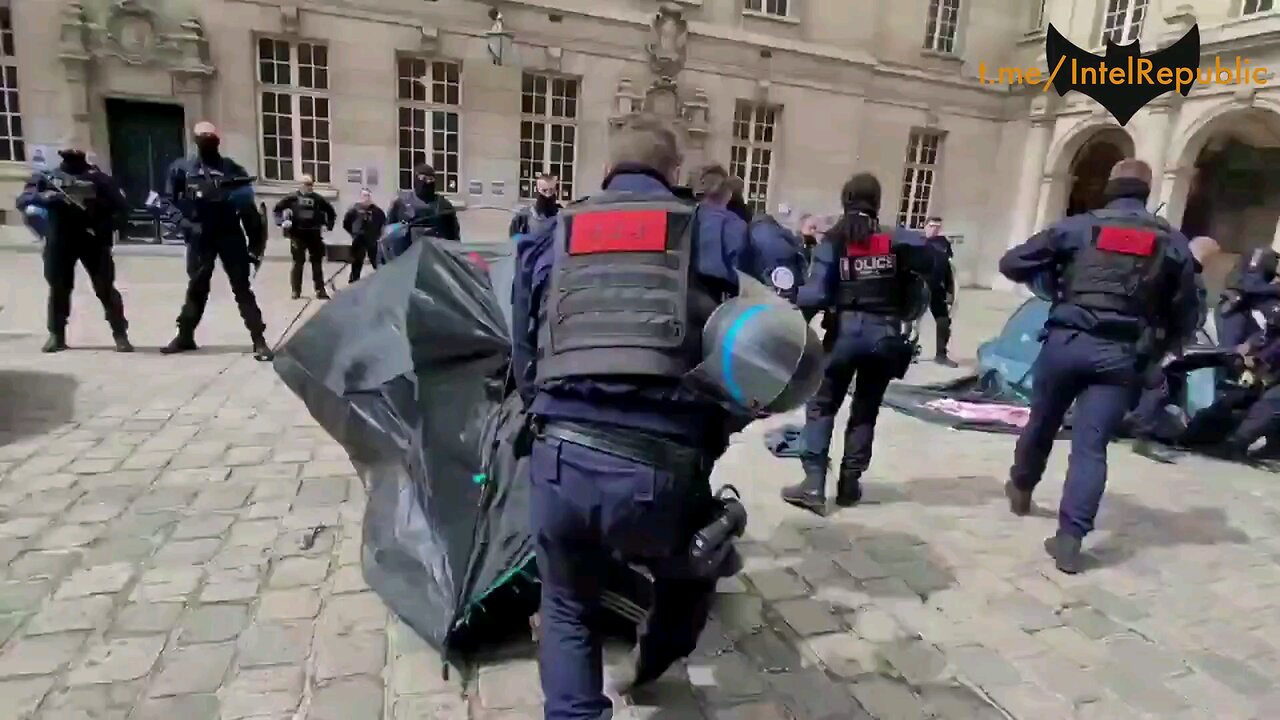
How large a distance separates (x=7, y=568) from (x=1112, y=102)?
1922cm

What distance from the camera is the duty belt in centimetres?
201

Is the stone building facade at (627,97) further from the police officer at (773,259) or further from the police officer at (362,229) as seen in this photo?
the police officer at (773,259)

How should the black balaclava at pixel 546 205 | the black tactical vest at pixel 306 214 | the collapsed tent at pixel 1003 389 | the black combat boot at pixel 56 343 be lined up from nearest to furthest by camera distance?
the collapsed tent at pixel 1003 389
the black combat boot at pixel 56 343
the black balaclava at pixel 546 205
the black tactical vest at pixel 306 214

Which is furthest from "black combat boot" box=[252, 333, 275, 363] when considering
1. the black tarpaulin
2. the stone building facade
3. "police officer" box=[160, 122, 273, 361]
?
the stone building facade

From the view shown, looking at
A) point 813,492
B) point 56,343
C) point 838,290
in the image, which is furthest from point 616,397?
point 56,343

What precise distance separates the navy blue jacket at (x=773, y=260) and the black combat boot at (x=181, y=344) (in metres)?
5.58

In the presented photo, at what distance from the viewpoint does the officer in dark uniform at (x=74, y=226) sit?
21.6ft

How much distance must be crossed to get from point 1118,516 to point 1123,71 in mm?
15940

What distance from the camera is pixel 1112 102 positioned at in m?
16.3

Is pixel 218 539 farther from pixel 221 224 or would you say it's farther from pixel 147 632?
pixel 221 224

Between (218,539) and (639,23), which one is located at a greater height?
(639,23)

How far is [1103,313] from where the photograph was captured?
3643 millimetres

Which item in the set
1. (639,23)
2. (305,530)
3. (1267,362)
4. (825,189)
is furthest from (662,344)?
(825,189)

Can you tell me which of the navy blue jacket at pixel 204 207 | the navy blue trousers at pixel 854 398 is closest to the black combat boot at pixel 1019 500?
the navy blue trousers at pixel 854 398
